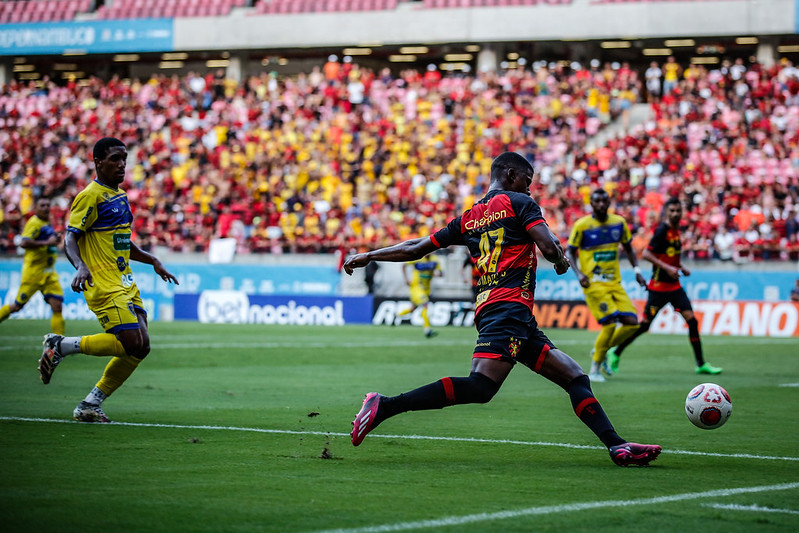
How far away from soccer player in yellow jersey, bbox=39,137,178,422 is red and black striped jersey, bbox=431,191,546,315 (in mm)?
3097

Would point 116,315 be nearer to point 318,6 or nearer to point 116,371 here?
point 116,371

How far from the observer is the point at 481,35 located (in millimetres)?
42125

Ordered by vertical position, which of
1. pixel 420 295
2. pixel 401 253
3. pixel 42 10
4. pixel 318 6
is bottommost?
pixel 420 295

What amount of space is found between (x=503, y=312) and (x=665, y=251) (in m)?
9.34

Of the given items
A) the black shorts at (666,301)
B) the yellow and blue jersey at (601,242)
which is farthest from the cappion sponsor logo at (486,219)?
the black shorts at (666,301)

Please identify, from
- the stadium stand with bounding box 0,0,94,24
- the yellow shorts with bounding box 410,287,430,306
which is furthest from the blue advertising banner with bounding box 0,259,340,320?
the stadium stand with bounding box 0,0,94,24

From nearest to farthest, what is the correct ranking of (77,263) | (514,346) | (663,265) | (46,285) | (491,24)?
(514,346), (77,263), (663,265), (46,285), (491,24)

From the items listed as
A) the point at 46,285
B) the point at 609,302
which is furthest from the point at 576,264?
the point at 46,285

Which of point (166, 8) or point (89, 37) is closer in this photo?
point (166, 8)

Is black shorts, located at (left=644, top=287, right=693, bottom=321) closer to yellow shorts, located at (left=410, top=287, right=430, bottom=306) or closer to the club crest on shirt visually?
the club crest on shirt

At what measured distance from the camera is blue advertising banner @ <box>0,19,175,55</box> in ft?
155

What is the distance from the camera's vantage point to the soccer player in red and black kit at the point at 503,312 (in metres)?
7.64

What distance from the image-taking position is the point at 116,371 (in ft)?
32.0

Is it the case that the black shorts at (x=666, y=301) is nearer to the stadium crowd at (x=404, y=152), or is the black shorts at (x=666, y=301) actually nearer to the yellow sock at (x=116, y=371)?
the yellow sock at (x=116, y=371)
